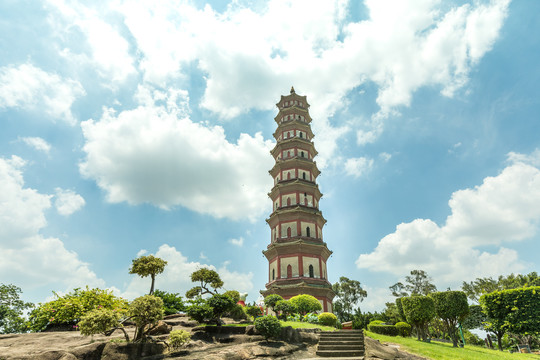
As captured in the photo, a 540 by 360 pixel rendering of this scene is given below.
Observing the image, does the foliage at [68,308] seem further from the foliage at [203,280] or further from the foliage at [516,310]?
the foliage at [516,310]

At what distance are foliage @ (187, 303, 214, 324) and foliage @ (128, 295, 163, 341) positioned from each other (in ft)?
11.6

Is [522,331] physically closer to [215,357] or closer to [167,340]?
[215,357]

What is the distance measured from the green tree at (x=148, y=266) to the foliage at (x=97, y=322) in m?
7.04

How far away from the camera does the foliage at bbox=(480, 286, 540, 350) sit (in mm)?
24062

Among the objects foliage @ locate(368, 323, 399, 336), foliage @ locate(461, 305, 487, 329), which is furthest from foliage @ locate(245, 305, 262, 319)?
foliage @ locate(461, 305, 487, 329)

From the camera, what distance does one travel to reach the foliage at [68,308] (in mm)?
18609

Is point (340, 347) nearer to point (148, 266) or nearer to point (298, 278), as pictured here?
point (148, 266)

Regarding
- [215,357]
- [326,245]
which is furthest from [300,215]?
[215,357]

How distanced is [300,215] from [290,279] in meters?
7.05

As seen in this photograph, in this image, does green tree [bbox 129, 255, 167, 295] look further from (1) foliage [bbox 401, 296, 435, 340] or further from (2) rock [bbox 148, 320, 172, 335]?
(1) foliage [bbox 401, 296, 435, 340]

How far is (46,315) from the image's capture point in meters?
18.9

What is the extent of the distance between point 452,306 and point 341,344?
10.9 metres

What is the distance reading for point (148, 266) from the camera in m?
20.5

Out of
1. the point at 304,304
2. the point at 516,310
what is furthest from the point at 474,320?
the point at 304,304
